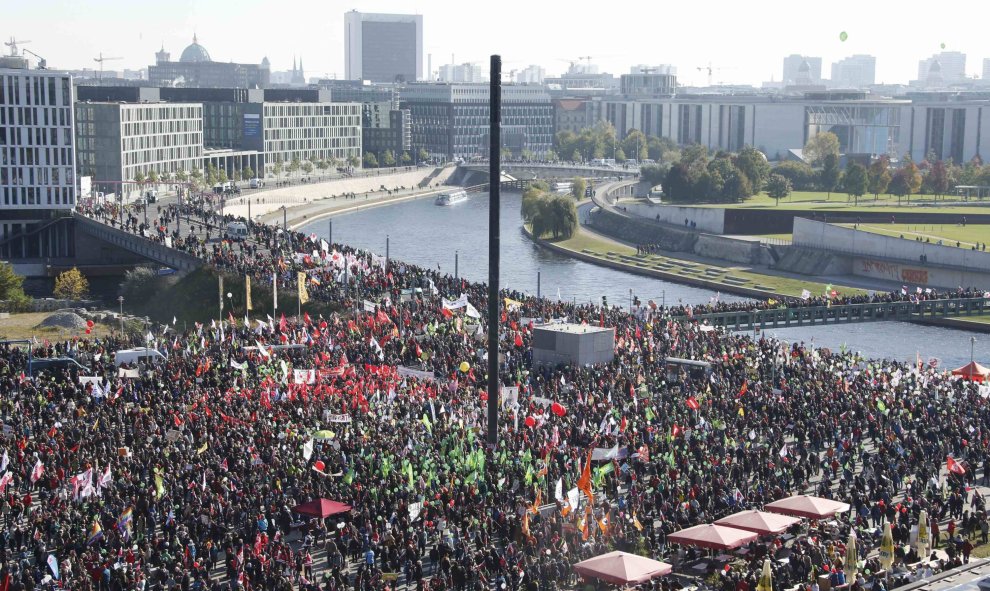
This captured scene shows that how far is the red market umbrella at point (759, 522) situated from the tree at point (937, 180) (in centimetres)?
9373

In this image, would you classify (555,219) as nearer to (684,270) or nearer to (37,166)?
(684,270)

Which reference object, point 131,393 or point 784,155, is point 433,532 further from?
point 784,155

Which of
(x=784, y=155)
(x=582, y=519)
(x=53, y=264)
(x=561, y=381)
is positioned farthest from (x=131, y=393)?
(x=784, y=155)

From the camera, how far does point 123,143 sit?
116 metres

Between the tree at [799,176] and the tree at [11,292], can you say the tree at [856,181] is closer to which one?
the tree at [799,176]

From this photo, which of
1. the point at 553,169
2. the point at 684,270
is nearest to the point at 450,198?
the point at 553,169

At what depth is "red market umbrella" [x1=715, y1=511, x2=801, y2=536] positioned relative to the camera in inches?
931

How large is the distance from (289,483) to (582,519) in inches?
240

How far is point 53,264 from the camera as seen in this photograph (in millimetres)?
76500

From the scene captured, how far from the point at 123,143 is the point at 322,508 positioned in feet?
316

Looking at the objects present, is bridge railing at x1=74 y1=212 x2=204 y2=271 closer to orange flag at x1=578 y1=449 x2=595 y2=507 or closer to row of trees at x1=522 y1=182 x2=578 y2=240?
row of trees at x1=522 y1=182 x2=578 y2=240

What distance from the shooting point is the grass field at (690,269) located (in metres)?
73.9

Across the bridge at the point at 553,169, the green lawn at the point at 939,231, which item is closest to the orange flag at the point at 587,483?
the green lawn at the point at 939,231

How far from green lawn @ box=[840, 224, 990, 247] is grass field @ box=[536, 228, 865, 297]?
7.25 m
